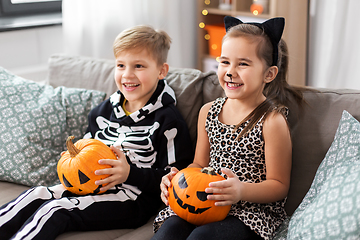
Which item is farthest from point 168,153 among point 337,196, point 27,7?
point 27,7

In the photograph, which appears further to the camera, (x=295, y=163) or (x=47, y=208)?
(x=295, y=163)

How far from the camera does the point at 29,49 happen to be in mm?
2863

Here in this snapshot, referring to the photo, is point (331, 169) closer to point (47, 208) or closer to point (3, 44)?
point (47, 208)

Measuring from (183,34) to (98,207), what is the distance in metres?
2.58

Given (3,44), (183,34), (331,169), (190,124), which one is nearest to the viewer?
(331,169)

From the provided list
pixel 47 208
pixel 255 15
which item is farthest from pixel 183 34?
pixel 47 208

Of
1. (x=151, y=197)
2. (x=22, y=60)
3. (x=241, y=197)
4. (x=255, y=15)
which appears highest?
(x=255, y=15)

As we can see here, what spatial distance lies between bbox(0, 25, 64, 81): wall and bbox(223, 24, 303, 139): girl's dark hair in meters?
1.95

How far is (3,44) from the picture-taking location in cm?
268

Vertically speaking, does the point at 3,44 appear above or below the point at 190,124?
above

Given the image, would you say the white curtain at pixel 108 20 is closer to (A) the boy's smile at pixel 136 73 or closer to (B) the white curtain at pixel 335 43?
(B) the white curtain at pixel 335 43

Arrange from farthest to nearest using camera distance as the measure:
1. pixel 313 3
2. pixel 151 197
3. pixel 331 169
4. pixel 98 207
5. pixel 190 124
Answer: pixel 313 3 < pixel 190 124 < pixel 151 197 < pixel 98 207 < pixel 331 169

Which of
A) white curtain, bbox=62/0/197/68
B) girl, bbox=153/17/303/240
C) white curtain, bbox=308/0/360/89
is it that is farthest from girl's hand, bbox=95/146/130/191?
white curtain, bbox=308/0/360/89

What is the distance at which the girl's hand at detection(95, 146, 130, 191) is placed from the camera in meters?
1.39
